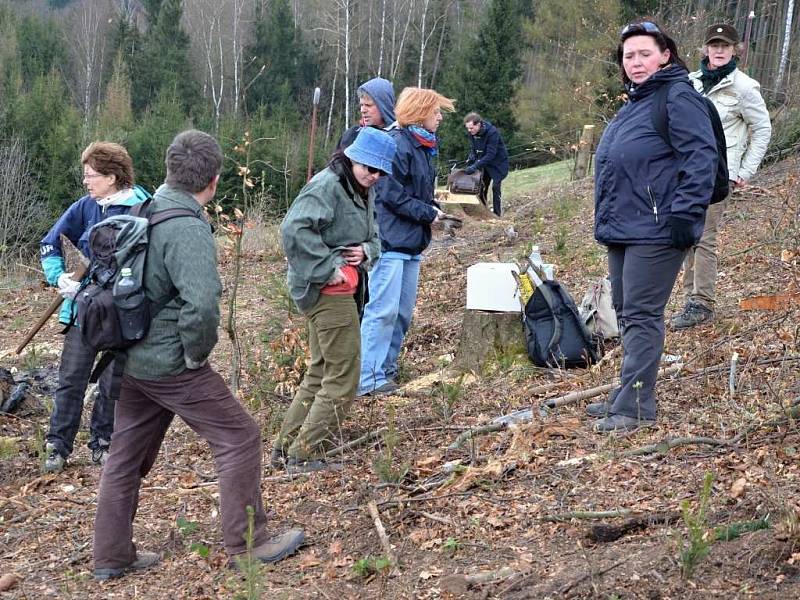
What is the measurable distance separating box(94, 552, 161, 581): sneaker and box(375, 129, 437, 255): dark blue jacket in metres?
2.60

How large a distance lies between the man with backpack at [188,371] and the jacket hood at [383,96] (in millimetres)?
2195

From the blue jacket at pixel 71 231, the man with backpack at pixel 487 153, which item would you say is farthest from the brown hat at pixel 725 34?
the man with backpack at pixel 487 153

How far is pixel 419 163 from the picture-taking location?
598cm

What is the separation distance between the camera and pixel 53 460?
561cm

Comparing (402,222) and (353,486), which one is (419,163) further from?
(353,486)

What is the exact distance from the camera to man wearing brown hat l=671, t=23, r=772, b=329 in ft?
20.8

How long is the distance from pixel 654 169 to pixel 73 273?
339 cm

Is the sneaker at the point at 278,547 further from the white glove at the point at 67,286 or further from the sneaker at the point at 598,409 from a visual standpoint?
the white glove at the point at 67,286

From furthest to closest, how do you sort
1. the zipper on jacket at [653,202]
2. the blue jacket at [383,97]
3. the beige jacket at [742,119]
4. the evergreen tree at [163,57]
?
the evergreen tree at [163,57], the beige jacket at [742,119], the blue jacket at [383,97], the zipper on jacket at [653,202]

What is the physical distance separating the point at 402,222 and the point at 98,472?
2.48 meters

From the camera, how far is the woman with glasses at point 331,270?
4637 millimetres

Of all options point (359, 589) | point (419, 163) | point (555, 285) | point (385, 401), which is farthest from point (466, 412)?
point (359, 589)

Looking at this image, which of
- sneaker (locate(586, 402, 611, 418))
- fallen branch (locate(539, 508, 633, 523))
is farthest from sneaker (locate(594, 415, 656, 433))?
fallen branch (locate(539, 508, 633, 523))

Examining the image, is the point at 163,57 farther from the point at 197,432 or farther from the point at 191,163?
the point at 197,432
